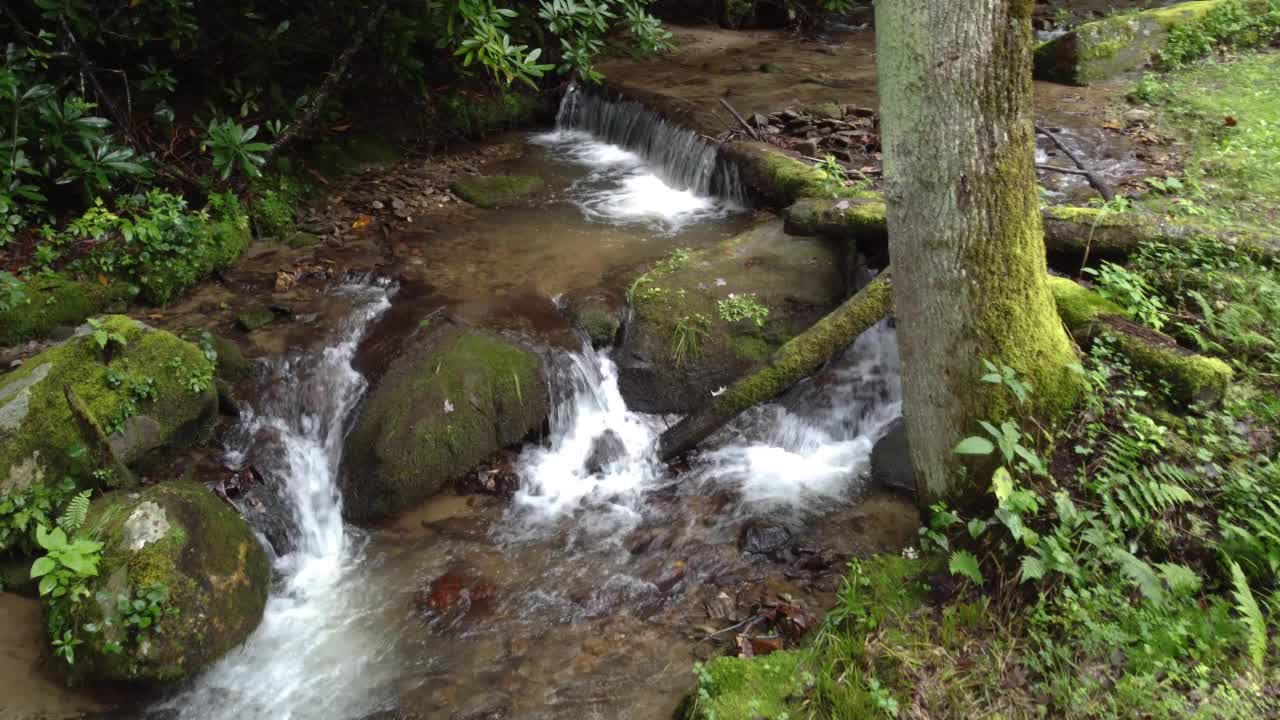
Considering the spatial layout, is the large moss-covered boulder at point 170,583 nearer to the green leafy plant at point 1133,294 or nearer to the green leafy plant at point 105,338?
the green leafy plant at point 105,338

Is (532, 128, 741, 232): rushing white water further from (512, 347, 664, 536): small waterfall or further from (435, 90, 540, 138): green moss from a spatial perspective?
(512, 347, 664, 536): small waterfall

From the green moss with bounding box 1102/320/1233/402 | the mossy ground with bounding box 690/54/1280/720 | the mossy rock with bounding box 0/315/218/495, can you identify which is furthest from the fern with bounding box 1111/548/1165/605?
the mossy rock with bounding box 0/315/218/495

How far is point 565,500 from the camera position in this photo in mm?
5277

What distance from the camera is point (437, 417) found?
5.30 meters

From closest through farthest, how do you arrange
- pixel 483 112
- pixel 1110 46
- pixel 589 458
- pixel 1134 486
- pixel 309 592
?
pixel 1134 486 < pixel 309 592 < pixel 589 458 < pixel 1110 46 < pixel 483 112

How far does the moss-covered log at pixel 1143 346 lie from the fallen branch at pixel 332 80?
20.6 ft

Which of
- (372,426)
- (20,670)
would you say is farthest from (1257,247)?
(20,670)

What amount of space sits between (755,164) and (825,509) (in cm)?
405

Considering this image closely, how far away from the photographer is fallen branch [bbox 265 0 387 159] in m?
7.14

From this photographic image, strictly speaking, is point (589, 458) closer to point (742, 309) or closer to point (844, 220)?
point (742, 309)

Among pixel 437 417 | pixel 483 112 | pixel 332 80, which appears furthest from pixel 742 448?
pixel 483 112

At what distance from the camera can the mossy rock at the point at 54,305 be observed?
5.63m

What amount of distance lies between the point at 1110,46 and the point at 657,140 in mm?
6075

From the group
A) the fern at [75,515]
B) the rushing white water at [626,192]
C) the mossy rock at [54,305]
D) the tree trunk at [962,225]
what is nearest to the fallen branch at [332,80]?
the mossy rock at [54,305]
